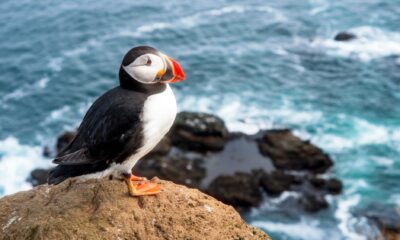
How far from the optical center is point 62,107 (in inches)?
1319

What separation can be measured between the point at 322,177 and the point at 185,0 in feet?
94.2

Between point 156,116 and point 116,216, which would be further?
point 156,116

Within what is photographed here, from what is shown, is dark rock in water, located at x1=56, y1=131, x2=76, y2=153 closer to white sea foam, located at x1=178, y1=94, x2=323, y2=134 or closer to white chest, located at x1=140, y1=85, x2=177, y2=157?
white sea foam, located at x1=178, y1=94, x2=323, y2=134

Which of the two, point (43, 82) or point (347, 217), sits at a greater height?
point (347, 217)

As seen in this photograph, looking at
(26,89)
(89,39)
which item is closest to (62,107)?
(26,89)

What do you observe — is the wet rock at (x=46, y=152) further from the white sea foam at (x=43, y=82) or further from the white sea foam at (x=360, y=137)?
the white sea foam at (x=360, y=137)

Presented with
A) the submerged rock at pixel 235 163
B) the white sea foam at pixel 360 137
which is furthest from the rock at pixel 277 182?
the white sea foam at pixel 360 137

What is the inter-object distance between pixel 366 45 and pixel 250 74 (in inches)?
358

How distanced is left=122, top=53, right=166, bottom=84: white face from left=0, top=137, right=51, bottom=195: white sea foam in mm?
20852

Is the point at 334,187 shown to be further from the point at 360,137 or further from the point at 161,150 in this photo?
the point at 161,150

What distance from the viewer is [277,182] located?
24172mm

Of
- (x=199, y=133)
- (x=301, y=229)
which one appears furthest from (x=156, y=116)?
(x=199, y=133)

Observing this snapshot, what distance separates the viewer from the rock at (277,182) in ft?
78.6

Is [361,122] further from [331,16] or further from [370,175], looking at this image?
[331,16]
